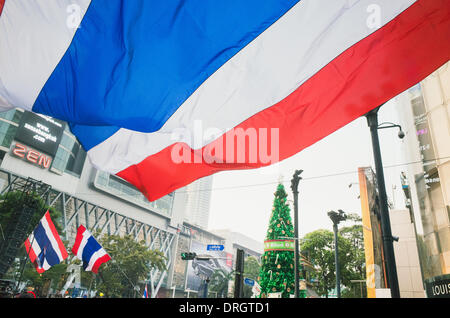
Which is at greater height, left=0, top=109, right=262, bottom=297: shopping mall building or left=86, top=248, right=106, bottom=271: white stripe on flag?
left=0, top=109, right=262, bottom=297: shopping mall building

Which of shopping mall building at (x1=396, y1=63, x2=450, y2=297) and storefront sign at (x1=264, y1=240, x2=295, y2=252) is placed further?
storefront sign at (x1=264, y1=240, x2=295, y2=252)

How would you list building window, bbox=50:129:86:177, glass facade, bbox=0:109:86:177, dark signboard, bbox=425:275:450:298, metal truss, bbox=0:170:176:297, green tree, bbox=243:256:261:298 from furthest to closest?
green tree, bbox=243:256:261:298 → metal truss, bbox=0:170:176:297 → building window, bbox=50:129:86:177 → glass facade, bbox=0:109:86:177 → dark signboard, bbox=425:275:450:298

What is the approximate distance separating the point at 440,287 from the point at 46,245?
46.9ft

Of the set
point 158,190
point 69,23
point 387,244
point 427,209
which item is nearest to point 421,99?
point 427,209

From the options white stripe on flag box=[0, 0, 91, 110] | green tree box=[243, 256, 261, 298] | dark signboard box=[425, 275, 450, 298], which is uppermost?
green tree box=[243, 256, 261, 298]

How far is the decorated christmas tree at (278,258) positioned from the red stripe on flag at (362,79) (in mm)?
17193

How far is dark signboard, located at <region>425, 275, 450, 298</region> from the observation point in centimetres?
802

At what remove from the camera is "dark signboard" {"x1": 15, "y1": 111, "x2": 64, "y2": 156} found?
49438 millimetres

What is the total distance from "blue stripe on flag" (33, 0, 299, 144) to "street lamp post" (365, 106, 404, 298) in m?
3.08

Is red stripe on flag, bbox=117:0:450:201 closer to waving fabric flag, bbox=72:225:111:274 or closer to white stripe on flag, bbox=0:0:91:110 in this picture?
white stripe on flag, bbox=0:0:91:110

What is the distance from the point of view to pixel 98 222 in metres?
66.4

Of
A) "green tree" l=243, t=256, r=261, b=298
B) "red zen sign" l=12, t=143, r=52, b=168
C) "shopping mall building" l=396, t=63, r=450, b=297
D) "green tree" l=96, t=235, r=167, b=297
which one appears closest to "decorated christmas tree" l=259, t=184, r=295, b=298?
"shopping mall building" l=396, t=63, r=450, b=297

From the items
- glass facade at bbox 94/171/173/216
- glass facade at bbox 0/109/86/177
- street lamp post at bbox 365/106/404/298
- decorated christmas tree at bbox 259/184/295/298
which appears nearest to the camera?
street lamp post at bbox 365/106/404/298
